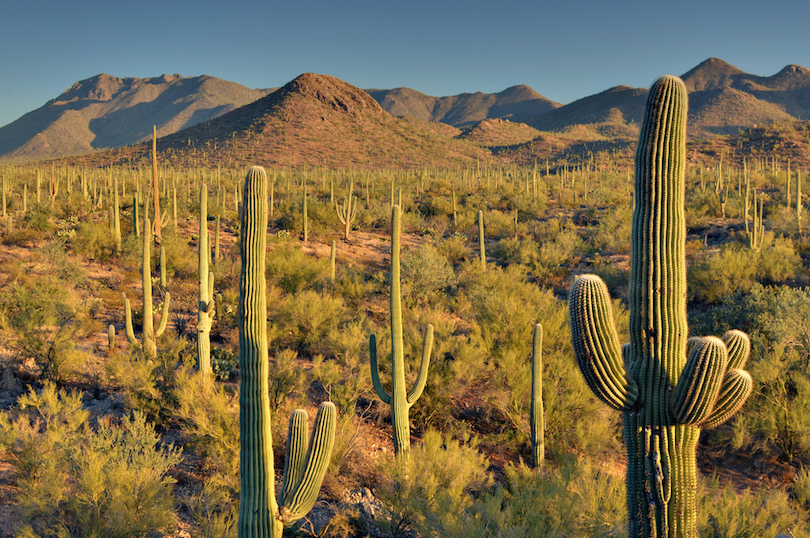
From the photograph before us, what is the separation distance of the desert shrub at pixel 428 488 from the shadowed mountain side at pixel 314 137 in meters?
57.9

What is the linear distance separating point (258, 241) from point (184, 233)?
16039 millimetres

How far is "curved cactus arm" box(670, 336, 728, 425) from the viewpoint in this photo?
307cm

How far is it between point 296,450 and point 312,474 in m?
0.26

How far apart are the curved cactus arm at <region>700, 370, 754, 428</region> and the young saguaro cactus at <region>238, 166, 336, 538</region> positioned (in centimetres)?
324

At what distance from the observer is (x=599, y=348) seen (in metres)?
3.29

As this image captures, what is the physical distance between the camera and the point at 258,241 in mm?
4219

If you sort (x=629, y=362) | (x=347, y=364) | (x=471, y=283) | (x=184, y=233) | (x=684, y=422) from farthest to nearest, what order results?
(x=184, y=233), (x=471, y=283), (x=347, y=364), (x=629, y=362), (x=684, y=422)

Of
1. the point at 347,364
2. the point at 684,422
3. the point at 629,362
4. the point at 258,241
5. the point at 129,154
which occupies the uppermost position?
the point at 129,154

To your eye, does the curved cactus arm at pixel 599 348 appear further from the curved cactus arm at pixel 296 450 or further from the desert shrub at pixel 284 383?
the desert shrub at pixel 284 383

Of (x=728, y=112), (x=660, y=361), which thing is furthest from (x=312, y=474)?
(x=728, y=112)

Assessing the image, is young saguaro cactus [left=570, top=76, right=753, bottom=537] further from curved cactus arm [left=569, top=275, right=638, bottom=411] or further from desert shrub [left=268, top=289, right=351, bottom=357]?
desert shrub [left=268, top=289, right=351, bottom=357]

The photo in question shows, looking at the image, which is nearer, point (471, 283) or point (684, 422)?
point (684, 422)

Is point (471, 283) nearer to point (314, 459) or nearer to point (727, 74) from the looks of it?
point (314, 459)

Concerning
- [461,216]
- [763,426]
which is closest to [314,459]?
[763,426]
